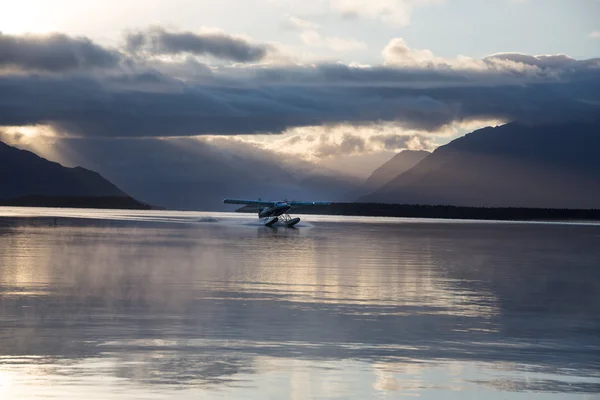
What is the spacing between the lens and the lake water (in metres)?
14.8

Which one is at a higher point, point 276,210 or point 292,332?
point 276,210

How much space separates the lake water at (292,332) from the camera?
583 inches

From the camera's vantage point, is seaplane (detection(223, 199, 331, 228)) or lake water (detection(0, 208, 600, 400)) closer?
lake water (detection(0, 208, 600, 400))

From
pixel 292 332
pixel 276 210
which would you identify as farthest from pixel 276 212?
pixel 292 332

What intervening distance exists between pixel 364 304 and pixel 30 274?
48.3 ft

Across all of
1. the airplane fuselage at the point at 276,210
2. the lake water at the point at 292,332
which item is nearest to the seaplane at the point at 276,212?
the airplane fuselage at the point at 276,210

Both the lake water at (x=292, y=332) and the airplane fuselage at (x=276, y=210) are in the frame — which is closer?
the lake water at (x=292, y=332)

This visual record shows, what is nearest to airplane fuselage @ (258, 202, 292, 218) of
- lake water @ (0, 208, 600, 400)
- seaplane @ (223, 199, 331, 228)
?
seaplane @ (223, 199, 331, 228)

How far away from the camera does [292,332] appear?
67.4 feet

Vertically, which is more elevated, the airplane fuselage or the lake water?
the airplane fuselage

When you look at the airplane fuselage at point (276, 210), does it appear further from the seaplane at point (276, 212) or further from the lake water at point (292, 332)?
the lake water at point (292, 332)

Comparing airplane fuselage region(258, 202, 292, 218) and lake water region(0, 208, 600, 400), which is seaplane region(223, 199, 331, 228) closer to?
airplane fuselage region(258, 202, 292, 218)

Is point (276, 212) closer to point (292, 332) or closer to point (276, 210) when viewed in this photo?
point (276, 210)

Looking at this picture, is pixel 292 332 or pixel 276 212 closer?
pixel 292 332
